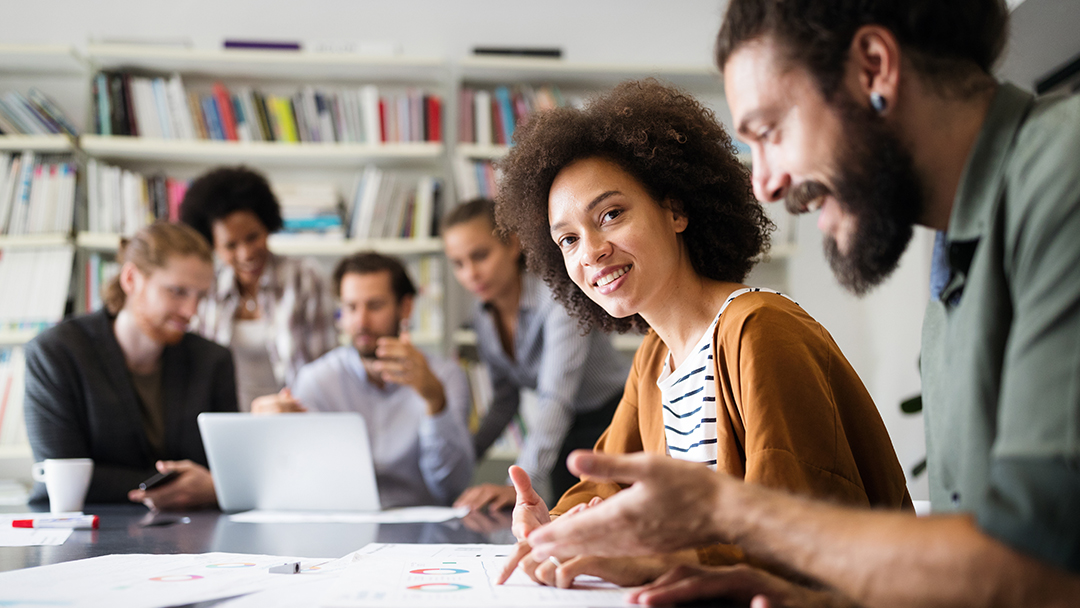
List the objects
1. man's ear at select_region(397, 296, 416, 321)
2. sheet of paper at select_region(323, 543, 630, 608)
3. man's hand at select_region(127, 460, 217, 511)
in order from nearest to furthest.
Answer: sheet of paper at select_region(323, 543, 630, 608)
man's hand at select_region(127, 460, 217, 511)
man's ear at select_region(397, 296, 416, 321)

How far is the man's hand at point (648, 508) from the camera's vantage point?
0.66 meters

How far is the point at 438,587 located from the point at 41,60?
11.2 ft

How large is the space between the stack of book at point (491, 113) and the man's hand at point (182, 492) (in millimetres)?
1885

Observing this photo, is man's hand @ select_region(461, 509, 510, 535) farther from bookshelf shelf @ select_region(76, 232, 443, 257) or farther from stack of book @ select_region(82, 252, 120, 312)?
stack of book @ select_region(82, 252, 120, 312)

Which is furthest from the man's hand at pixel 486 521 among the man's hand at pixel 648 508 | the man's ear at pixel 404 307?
the man's ear at pixel 404 307

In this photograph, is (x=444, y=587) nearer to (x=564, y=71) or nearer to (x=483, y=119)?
(x=483, y=119)

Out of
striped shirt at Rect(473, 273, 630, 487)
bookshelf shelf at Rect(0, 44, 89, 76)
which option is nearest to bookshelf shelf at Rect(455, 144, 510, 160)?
striped shirt at Rect(473, 273, 630, 487)

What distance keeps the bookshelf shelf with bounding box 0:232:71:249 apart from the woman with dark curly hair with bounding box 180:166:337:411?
0.57 m

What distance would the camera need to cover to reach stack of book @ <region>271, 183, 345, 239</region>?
325cm

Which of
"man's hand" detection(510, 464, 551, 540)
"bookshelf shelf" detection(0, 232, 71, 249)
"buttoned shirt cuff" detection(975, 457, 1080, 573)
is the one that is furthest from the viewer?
"bookshelf shelf" detection(0, 232, 71, 249)

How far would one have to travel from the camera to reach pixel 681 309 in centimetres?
125

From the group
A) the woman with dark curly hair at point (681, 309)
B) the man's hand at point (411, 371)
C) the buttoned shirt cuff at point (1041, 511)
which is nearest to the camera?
the buttoned shirt cuff at point (1041, 511)

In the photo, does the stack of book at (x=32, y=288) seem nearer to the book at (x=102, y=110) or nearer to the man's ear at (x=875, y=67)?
the book at (x=102, y=110)

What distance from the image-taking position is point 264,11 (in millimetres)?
3508
